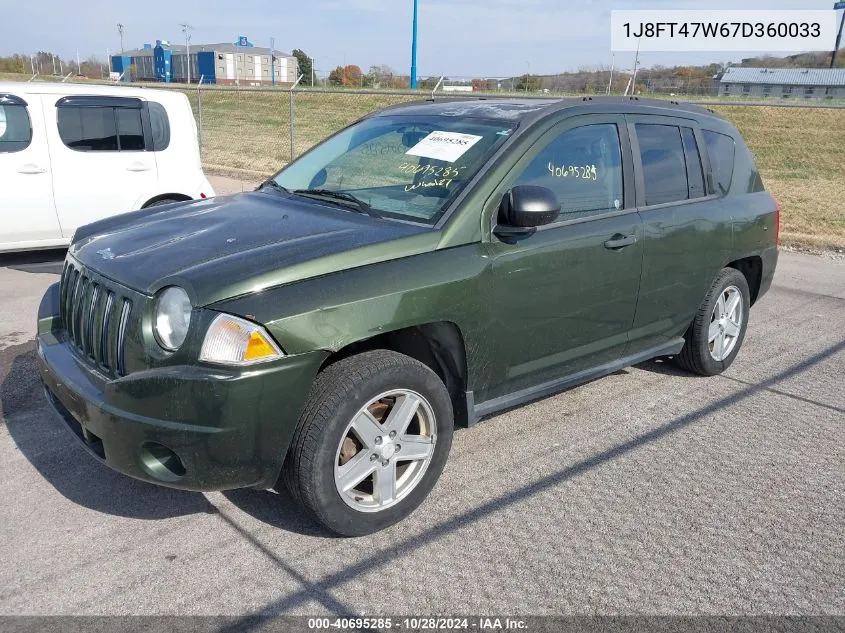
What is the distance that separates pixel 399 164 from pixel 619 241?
48.9 inches

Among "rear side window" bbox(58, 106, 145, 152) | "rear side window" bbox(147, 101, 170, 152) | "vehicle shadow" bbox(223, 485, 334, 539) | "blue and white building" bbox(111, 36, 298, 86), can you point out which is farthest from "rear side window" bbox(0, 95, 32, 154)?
"blue and white building" bbox(111, 36, 298, 86)

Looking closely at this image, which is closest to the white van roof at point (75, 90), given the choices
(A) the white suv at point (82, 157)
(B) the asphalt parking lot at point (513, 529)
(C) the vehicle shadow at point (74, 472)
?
(A) the white suv at point (82, 157)

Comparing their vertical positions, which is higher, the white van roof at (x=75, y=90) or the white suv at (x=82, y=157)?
the white van roof at (x=75, y=90)

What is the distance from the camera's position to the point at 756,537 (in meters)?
3.32

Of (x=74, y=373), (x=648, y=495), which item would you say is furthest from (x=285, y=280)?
(x=648, y=495)

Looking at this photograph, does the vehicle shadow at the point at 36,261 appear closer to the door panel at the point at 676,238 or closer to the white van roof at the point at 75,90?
the white van roof at the point at 75,90

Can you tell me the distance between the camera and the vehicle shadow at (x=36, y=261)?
775 cm

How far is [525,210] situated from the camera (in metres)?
3.44

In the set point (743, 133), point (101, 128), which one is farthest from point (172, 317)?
point (743, 133)

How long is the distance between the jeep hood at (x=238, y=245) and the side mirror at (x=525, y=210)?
0.37m

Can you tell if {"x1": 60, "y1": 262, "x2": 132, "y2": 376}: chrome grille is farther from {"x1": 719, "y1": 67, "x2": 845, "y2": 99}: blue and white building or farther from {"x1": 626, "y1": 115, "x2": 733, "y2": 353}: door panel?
{"x1": 719, "y1": 67, "x2": 845, "y2": 99}: blue and white building

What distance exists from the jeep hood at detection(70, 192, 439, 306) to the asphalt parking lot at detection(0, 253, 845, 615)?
1063 mm

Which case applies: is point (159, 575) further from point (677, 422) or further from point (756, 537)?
point (677, 422)

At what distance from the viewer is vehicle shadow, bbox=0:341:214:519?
11.2ft
